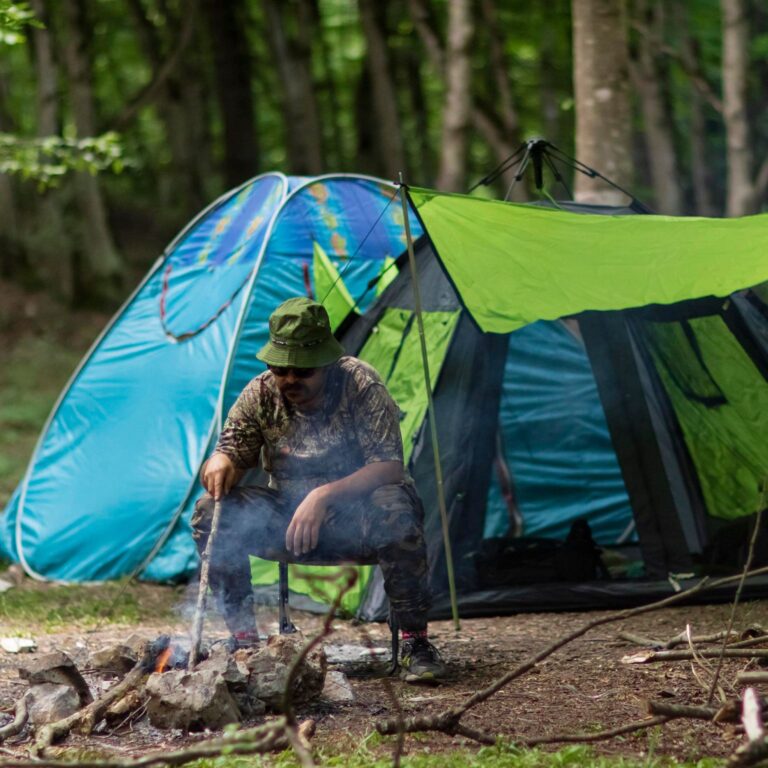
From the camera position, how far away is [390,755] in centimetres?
364

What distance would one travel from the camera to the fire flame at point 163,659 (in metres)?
4.34

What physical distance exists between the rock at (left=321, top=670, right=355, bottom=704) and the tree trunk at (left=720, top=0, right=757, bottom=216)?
838 cm

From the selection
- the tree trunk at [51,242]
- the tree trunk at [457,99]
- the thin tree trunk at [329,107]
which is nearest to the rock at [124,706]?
the tree trunk at [457,99]

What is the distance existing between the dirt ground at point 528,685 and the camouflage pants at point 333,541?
372 mm

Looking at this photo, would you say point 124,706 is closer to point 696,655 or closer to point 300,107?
point 696,655

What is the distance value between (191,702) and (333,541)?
3.15ft

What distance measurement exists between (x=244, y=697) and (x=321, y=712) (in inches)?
10.7

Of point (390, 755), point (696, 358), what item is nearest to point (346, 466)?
point (390, 755)

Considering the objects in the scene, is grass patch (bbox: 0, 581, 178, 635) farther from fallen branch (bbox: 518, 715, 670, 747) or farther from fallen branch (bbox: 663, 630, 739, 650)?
fallen branch (bbox: 518, 715, 670, 747)

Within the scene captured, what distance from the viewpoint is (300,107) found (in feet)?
50.9

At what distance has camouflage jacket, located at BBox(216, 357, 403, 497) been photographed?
484cm

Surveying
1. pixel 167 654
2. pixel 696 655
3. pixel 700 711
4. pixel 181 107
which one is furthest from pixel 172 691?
pixel 181 107

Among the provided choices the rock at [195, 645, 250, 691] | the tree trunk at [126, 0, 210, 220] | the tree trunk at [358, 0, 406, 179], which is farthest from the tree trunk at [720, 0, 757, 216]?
the rock at [195, 645, 250, 691]

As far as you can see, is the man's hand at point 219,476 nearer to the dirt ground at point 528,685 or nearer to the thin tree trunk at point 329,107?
the dirt ground at point 528,685
